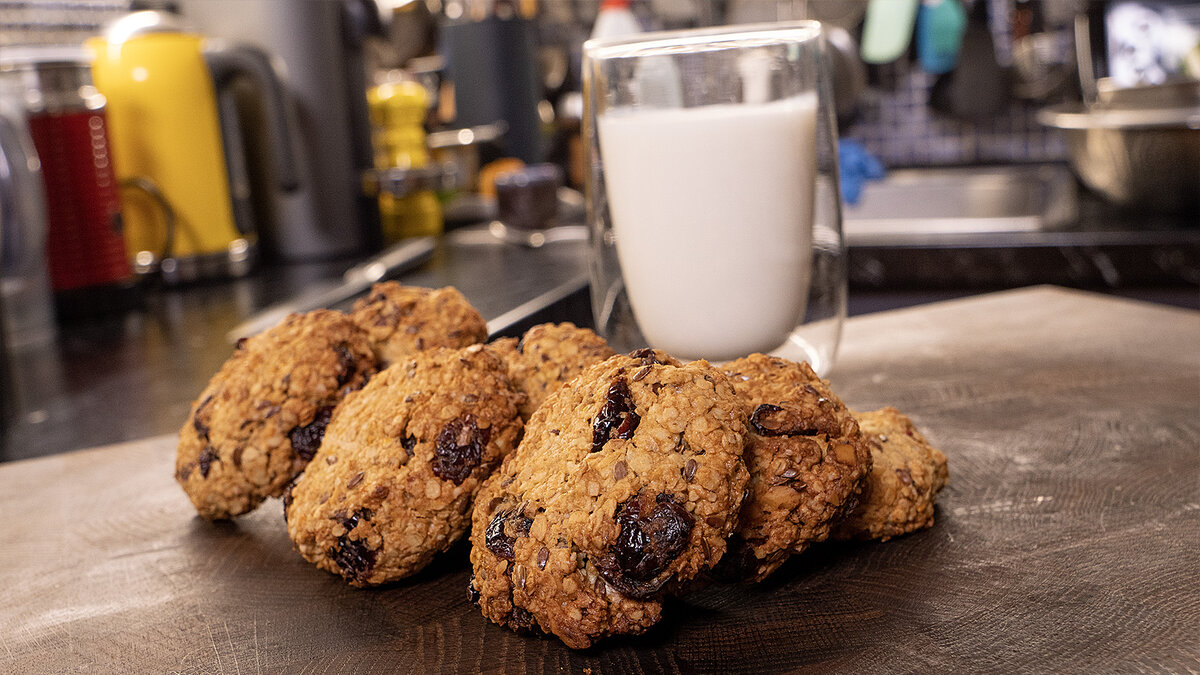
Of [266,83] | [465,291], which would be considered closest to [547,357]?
[465,291]

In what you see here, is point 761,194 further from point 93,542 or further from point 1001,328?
point 93,542

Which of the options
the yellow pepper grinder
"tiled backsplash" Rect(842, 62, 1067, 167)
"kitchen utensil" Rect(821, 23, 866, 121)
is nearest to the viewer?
the yellow pepper grinder

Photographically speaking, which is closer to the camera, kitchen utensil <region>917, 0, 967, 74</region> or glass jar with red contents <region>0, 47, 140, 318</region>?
glass jar with red contents <region>0, 47, 140, 318</region>

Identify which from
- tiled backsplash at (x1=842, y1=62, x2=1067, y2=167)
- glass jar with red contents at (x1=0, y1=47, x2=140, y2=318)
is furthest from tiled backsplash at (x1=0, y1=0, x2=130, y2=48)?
tiled backsplash at (x1=842, y1=62, x2=1067, y2=167)

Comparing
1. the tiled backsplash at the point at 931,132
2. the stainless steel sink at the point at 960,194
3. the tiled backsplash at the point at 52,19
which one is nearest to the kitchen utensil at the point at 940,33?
the tiled backsplash at the point at 931,132

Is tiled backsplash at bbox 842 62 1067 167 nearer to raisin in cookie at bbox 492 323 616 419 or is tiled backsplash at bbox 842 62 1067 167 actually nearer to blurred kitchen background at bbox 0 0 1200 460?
blurred kitchen background at bbox 0 0 1200 460

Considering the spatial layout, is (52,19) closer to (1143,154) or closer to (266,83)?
(266,83)
